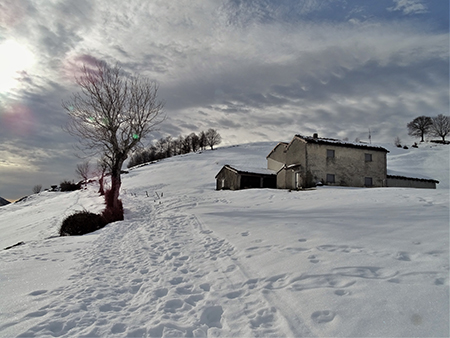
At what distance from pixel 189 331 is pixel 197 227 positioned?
738cm

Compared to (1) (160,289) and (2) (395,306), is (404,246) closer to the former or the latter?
(2) (395,306)

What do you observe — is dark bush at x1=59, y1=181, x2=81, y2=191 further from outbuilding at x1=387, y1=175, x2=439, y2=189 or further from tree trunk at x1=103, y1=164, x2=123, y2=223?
outbuilding at x1=387, y1=175, x2=439, y2=189

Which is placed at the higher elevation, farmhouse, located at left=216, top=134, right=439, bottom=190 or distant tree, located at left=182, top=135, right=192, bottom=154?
distant tree, located at left=182, top=135, right=192, bottom=154

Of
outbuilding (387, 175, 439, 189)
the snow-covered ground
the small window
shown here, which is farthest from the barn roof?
the snow-covered ground

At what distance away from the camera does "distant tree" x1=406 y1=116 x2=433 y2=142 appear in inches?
3123

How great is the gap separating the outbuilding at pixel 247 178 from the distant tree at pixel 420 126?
7010cm

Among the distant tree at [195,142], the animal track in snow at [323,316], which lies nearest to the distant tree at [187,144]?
the distant tree at [195,142]

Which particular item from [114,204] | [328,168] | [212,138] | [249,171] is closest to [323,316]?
[114,204]

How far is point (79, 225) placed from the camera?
12.0 m

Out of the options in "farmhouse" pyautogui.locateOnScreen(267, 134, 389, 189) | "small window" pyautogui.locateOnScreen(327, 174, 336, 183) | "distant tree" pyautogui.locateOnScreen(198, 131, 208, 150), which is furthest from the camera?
"distant tree" pyautogui.locateOnScreen(198, 131, 208, 150)

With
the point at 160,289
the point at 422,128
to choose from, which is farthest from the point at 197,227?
the point at 422,128

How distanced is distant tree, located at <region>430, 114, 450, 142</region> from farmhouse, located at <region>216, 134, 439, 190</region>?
58.0 m

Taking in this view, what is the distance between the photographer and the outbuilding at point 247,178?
33844 mm

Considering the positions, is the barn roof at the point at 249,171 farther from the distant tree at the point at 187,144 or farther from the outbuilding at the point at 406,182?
the distant tree at the point at 187,144
